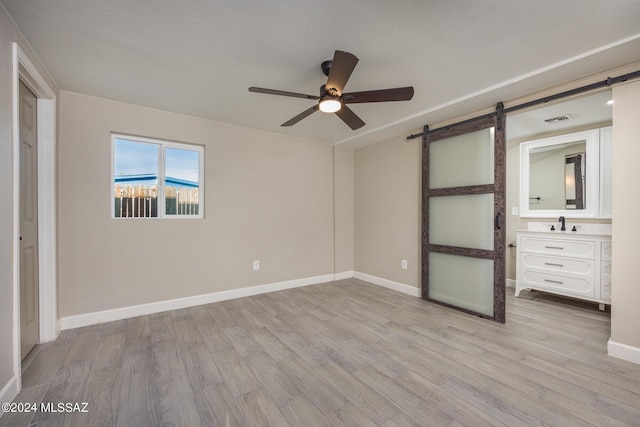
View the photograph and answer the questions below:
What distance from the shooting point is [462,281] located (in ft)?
10.3

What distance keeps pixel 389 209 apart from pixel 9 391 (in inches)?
158

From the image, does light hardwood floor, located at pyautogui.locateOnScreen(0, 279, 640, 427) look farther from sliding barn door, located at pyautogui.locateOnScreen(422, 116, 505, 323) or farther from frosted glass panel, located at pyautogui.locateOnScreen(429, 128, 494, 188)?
frosted glass panel, located at pyautogui.locateOnScreen(429, 128, 494, 188)

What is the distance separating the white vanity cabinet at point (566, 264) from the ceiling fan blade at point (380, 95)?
2.91 metres

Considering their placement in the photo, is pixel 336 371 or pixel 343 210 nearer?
pixel 336 371

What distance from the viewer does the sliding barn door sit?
282cm

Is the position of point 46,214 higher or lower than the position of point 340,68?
lower

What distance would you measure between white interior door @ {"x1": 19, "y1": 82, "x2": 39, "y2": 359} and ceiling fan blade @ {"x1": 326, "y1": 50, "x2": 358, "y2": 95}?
234cm

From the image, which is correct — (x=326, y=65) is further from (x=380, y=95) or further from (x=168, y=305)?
(x=168, y=305)

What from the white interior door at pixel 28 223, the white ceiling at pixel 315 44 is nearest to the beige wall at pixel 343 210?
the white ceiling at pixel 315 44

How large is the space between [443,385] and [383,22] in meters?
2.39

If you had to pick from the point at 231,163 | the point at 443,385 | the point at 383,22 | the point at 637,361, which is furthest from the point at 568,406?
the point at 231,163

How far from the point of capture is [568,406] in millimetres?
1574

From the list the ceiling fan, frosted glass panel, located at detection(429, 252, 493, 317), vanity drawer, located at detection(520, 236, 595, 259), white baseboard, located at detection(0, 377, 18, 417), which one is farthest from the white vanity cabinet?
white baseboard, located at detection(0, 377, 18, 417)

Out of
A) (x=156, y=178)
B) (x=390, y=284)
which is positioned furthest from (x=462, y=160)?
(x=156, y=178)
